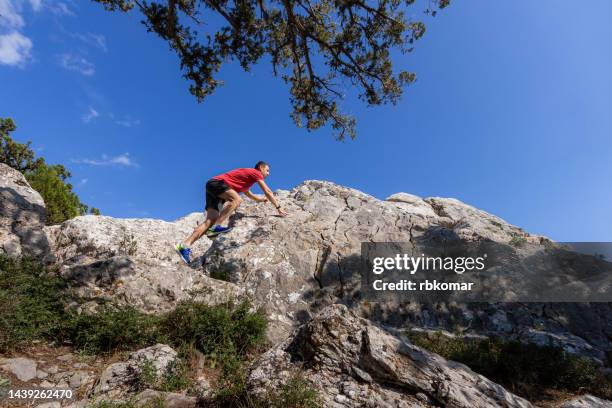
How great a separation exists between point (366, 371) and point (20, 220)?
8.61 m

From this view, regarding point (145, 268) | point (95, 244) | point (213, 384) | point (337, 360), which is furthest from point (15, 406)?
point (95, 244)

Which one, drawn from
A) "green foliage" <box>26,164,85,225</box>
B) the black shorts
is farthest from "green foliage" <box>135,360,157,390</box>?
"green foliage" <box>26,164,85,225</box>

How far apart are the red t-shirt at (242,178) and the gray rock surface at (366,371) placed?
18.4 feet

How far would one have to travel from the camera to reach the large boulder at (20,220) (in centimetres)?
721

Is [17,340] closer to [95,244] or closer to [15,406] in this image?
[15,406]

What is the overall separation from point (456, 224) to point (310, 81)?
7.14 m

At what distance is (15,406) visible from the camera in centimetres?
397

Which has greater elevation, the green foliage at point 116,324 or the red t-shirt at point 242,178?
the red t-shirt at point 242,178

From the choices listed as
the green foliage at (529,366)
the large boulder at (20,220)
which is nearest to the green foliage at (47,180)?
the large boulder at (20,220)

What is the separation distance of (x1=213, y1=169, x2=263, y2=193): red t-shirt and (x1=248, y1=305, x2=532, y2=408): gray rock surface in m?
5.60

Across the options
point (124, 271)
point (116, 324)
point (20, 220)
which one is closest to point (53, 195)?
point (20, 220)

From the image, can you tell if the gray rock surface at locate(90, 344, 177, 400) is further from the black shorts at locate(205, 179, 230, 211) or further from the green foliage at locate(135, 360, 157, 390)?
the black shorts at locate(205, 179, 230, 211)

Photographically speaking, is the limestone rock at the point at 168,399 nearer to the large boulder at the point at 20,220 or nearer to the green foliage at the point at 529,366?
the green foliage at the point at 529,366

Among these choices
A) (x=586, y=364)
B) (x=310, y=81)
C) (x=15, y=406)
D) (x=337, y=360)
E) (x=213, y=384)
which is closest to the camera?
(x=15, y=406)
